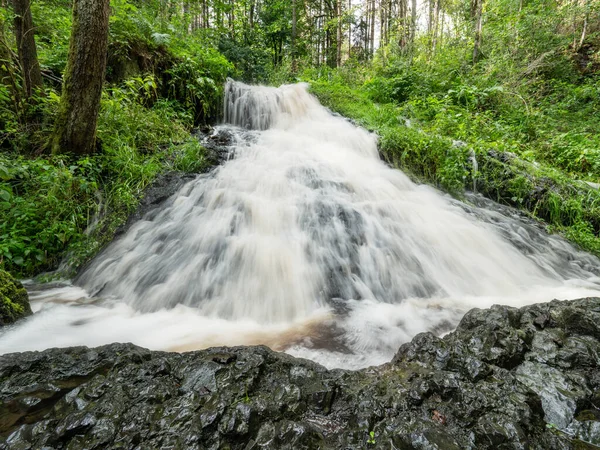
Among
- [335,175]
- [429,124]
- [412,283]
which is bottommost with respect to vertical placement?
[412,283]

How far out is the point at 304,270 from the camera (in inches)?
129

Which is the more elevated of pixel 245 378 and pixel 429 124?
pixel 429 124

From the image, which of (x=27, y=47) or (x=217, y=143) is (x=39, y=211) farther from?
(x=217, y=143)

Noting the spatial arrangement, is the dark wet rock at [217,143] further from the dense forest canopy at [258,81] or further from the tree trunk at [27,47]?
the tree trunk at [27,47]

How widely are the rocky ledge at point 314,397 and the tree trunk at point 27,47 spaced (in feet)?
15.0

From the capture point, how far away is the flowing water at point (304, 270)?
240 centimetres

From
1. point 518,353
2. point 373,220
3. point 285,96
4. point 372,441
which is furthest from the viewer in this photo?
point 285,96

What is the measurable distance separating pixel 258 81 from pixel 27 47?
28.6 feet

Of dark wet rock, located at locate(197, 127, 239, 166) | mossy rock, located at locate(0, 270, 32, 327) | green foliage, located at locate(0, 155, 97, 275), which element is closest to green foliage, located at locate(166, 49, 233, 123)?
dark wet rock, located at locate(197, 127, 239, 166)

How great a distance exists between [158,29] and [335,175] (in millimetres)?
5653

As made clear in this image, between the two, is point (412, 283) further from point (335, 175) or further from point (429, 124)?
point (429, 124)

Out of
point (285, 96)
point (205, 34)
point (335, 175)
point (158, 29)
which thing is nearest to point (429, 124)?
point (335, 175)

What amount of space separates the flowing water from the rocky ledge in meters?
0.63

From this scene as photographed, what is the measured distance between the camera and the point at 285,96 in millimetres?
9203
